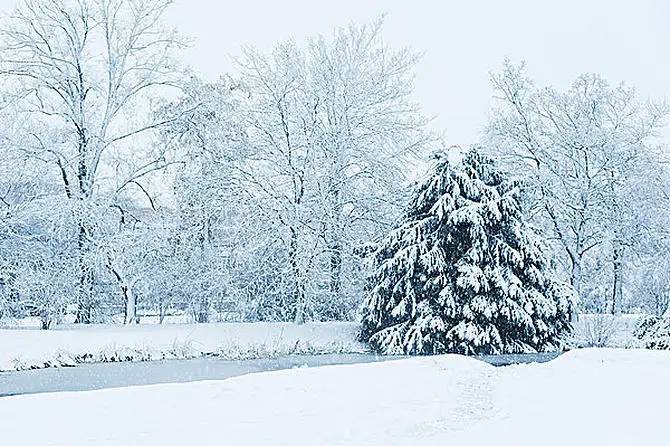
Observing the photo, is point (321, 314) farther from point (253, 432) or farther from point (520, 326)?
point (253, 432)

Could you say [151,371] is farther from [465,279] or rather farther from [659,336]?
[659,336]

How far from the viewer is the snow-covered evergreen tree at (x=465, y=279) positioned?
20125 millimetres

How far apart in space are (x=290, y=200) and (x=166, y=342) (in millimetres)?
5851

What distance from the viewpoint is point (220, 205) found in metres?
22.8

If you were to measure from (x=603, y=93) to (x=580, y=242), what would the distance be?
5.96m

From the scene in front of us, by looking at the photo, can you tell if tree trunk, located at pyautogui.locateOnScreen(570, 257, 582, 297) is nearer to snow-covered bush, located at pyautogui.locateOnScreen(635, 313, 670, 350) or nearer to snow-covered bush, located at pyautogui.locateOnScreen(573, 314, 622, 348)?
snow-covered bush, located at pyautogui.locateOnScreen(573, 314, 622, 348)

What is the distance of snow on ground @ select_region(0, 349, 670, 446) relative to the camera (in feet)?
24.1

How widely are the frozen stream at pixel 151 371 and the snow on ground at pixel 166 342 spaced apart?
65 centimetres

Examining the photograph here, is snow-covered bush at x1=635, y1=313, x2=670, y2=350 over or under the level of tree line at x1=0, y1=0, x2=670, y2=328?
under

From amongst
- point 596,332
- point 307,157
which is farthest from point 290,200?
point 596,332

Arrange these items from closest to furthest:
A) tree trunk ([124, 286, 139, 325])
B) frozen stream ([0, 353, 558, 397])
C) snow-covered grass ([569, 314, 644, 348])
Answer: frozen stream ([0, 353, 558, 397]), snow-covered grass ([569, 314, 644, 348]), tree trunk ([124, 286, 139, 325])

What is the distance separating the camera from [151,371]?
17.2m

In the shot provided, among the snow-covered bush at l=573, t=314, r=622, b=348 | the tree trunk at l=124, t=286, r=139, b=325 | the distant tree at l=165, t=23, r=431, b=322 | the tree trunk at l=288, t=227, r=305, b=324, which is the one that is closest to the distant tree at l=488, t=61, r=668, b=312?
the snow-covered bush at l=573, t=314, r=622, b=348

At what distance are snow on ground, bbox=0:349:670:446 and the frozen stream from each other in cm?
468
